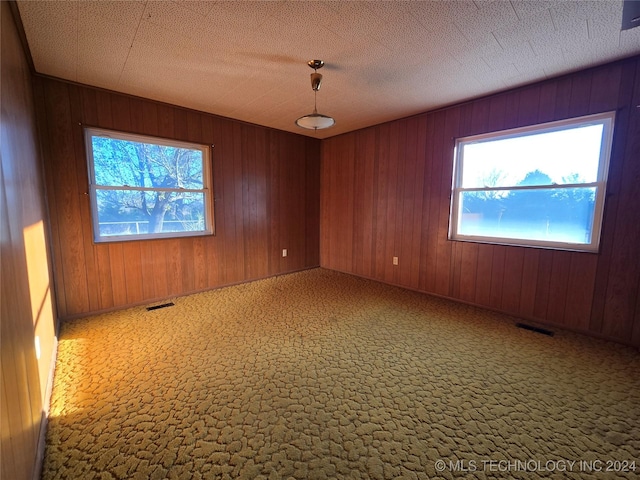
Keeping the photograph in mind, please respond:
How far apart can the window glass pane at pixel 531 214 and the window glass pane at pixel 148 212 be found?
346cm

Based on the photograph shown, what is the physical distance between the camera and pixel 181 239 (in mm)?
3584

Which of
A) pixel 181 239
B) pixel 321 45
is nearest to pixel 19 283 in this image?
pixel 181 239

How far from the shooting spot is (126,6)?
5.68 feet

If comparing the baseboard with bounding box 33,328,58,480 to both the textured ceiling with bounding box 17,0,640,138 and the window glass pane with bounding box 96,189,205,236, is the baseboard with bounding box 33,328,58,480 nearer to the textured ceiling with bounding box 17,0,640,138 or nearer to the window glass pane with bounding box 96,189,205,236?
the window glass pane with bounding box 96,189,205,236

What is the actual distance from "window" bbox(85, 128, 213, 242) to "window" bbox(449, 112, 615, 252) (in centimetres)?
333

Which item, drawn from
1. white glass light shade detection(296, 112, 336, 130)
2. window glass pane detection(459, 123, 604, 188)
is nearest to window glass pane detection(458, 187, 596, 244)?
window glass pane detection(459, 123, 604, 188)

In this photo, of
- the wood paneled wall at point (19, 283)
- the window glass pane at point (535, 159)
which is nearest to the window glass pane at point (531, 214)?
the window glass pane at point (535, 159)

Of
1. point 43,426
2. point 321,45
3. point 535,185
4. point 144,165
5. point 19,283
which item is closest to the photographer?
point 19,283

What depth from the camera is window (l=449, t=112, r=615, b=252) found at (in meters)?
2.55

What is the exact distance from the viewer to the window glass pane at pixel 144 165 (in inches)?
118

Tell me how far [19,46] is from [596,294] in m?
5.07

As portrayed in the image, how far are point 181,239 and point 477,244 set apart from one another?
368cm

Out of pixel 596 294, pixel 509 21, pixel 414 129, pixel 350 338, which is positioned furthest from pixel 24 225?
pixel 596 294

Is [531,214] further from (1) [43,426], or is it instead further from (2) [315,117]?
(1) [43,426]
